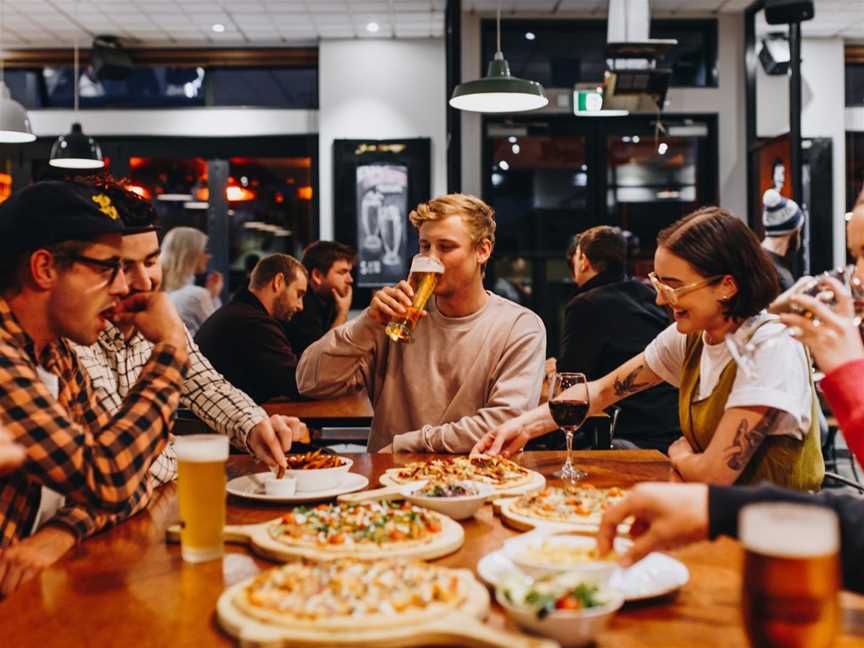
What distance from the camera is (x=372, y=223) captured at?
8281mm

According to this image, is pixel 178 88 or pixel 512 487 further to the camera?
pixel 178 88

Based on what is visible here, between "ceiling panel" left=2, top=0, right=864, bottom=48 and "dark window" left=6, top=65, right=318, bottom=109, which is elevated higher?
"ceiling panel" left=2, top=0, right=864, bottom=48

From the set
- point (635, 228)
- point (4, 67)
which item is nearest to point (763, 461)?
point (635, 228)

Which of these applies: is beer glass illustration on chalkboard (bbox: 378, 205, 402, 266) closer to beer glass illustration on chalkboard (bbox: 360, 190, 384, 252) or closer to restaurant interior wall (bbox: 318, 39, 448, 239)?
beer glass illustration on chalkboard (bbox: 360, 190, 384, 252)

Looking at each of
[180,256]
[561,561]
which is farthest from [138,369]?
[180,256]

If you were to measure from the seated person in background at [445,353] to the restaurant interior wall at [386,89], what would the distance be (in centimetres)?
547

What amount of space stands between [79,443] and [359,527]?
0.51 metres

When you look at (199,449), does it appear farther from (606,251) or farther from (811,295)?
(606,251)

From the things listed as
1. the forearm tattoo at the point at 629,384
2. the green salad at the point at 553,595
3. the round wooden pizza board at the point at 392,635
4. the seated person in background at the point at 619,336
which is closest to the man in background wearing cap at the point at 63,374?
the round wooden pizza board at the point at 392,635

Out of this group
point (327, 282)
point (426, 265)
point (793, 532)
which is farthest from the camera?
point (327, 282)

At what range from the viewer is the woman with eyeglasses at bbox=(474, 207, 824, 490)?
2.07 metres

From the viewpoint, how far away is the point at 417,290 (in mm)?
2568

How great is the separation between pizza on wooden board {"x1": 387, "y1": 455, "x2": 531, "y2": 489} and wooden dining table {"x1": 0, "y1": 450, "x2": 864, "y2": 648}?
21cm

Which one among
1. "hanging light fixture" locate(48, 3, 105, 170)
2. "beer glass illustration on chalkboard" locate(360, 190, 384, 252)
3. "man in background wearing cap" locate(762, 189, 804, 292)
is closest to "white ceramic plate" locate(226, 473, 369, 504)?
"man in background wearing cap" locate(762, 189, 804, 292)
